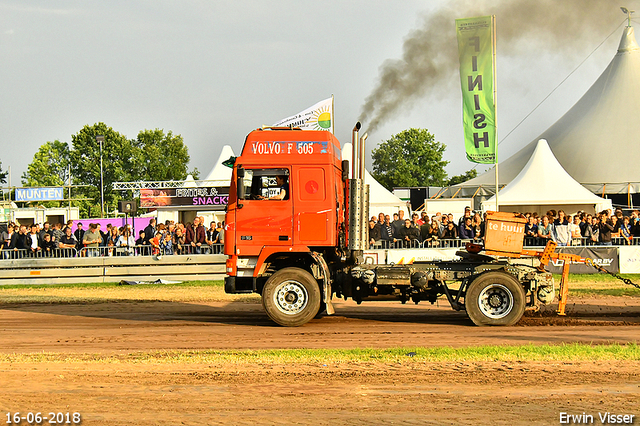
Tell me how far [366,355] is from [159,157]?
249 feet

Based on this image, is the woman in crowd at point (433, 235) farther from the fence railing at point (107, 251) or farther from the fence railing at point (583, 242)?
the fence railing at point (107, 251)

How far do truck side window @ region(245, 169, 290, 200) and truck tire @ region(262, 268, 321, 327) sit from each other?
134 centimetres

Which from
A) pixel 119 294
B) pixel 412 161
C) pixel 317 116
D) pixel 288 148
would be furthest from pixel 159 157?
pixel 288 148

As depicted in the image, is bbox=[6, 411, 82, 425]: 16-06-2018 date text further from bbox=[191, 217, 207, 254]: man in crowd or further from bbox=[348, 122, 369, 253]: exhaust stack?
bbox=[191, 217, 207, 254]: man in crowd

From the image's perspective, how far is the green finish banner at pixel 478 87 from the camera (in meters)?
21.6

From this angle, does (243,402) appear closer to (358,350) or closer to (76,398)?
(76,398)

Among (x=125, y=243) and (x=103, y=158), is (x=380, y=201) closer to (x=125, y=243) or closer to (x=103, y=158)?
(x=125, y=243)

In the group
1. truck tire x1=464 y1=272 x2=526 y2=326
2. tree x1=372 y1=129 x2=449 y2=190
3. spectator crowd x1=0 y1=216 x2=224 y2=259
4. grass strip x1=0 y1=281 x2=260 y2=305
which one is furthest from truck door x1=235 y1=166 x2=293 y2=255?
tree x1=372 y1=129 x2=449 y2=190

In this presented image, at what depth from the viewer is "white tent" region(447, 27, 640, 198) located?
3406cm

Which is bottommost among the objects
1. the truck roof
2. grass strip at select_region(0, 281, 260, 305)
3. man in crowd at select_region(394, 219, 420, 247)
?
grass strip at select_region(0, 281, 260, 305)

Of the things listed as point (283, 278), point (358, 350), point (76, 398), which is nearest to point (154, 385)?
point (76, 398)

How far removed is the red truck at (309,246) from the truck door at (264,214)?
17mm

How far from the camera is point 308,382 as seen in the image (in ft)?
24.5

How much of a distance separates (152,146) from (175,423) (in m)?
78.3
